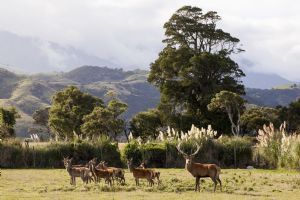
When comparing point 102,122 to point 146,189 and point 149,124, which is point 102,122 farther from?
point 146,189

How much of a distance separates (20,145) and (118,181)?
1268cm

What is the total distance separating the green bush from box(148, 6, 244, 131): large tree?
1671 cm

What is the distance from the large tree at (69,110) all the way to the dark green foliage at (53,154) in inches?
799

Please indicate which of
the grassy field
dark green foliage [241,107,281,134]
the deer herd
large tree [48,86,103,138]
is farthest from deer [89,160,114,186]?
dark green foliage [241,107,281,134]

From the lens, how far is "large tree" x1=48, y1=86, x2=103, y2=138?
54.1 meters

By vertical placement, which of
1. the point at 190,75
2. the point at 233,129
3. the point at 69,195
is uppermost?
the point at 190,75

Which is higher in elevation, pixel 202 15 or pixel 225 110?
pixel 202 15

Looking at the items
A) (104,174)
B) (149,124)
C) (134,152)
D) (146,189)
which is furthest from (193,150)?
(149,124)

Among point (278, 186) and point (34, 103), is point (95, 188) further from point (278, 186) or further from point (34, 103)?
point (34, 103)

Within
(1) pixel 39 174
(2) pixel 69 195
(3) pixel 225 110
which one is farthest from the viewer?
(3) pixel 225 110

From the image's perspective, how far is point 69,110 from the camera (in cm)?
5575

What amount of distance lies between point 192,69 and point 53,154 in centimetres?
1968

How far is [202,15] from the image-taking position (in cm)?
5206

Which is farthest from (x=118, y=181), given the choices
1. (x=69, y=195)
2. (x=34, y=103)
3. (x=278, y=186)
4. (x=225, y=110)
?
(x=34, y=103)
